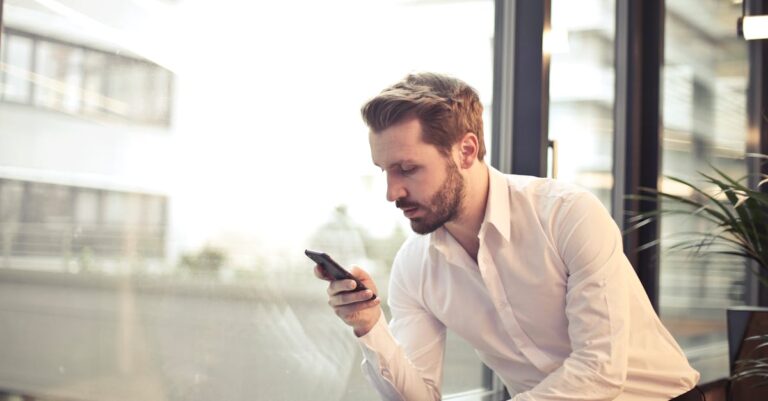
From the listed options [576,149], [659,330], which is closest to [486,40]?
[576,149]

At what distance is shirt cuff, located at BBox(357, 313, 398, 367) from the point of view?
2.12 meters

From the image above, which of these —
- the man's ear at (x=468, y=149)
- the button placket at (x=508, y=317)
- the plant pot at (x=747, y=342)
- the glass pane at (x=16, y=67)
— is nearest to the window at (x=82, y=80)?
the glass pane at (x=16, y=67)

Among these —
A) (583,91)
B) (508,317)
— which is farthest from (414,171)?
(583,91)

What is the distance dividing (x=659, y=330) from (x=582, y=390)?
42 cm

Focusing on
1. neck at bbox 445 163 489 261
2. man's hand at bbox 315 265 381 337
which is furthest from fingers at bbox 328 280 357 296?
neck at bbox 445 163 489 261

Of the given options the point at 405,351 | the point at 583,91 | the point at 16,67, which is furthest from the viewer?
the point at 583,91

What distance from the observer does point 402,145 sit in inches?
82.6

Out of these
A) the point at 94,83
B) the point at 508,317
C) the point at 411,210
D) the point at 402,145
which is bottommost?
the point at 508,317

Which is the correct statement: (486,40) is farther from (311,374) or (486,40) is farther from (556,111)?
(311,374)

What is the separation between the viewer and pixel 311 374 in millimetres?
2604

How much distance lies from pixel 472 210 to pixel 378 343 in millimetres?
417

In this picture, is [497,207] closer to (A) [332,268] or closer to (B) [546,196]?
(B) [546,196]

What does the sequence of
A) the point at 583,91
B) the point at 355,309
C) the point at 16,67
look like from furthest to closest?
the point at 583,91, the point at 355,309, the point at 16,67

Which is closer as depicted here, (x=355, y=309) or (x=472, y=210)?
(x=355, y=309)
